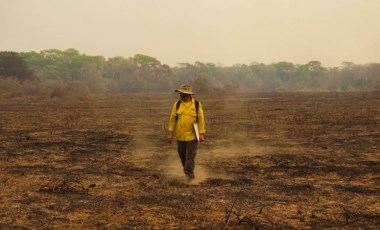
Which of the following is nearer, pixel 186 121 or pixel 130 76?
pixel 186 121

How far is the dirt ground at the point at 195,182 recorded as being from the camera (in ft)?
20.9

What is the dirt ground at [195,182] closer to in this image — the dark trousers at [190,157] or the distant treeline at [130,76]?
the dark trousers at [190,157]

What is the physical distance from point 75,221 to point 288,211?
297cm

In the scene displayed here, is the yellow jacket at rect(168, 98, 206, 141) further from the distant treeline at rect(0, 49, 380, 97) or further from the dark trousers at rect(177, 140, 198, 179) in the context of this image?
the distant treeline at rect(0, 49, 380, 97)

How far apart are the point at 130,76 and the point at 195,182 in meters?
81.9

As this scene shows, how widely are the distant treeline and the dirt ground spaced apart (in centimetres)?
4221

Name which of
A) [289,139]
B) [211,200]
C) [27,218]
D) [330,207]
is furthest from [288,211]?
[289,139]

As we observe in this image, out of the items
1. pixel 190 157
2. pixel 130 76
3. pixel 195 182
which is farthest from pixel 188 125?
pixel 130 76

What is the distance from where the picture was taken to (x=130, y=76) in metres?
89.4

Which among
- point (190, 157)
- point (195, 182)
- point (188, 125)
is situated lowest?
point (195, 182)

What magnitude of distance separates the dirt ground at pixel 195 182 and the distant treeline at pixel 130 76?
1662 inches

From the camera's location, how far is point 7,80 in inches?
2222

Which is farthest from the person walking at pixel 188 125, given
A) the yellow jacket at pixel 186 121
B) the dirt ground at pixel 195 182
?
the dirt ground at pixel 195 182

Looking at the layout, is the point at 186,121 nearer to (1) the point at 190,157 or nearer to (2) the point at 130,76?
(1) the point at 190,157
